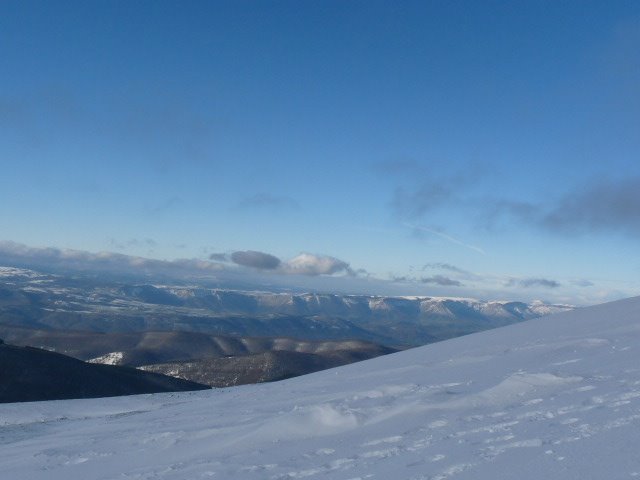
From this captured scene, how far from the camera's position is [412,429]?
33.3 feet

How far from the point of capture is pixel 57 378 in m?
56.3

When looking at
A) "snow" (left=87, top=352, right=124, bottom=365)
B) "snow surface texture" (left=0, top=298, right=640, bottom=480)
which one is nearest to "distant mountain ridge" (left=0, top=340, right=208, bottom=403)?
"snow surface texture" (left=0, top=298, right=640, bottom=480)

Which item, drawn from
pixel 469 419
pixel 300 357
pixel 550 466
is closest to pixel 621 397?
pixel 469 419

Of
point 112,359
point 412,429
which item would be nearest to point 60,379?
point 412,429

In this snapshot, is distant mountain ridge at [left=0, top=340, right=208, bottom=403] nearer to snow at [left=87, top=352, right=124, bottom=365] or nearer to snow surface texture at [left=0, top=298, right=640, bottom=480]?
snow surface texture at [left=0, top=298, right=640, bottom=480]

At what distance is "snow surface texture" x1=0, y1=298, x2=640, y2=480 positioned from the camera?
7.93 metres

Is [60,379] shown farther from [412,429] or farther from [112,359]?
[112,359]

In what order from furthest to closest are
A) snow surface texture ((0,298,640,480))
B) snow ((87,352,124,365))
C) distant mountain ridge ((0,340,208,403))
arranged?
1. snow ((87,352,124,365))
2. distant mountain ridge ((0,340,208,403))
3. snow surface texture ((0,298,640,480))

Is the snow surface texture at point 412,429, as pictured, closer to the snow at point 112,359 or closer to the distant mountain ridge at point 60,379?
the distant mountain ridge at point 60,379

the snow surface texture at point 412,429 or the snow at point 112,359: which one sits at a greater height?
the snow surface texture at point 412,429

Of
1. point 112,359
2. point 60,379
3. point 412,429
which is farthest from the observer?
point 112,359

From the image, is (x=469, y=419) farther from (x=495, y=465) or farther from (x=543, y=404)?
(x=495, y=465)

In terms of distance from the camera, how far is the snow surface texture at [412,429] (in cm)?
793

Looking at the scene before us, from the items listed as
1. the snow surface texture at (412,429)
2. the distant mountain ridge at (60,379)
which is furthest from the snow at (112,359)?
the snow surface texture at (412,429)
